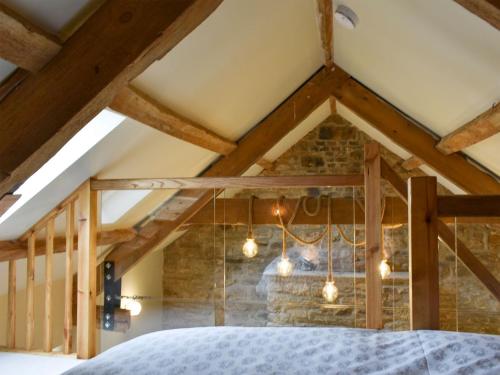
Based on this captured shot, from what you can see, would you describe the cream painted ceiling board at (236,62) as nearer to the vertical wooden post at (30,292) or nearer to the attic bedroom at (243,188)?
the attic bedroom at (243,188)

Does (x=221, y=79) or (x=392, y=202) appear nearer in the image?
(x=221, y=79)

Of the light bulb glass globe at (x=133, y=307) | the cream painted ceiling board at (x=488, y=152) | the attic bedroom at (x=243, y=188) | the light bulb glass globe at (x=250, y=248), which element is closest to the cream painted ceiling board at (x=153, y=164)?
the attic bedroom at (x=243, y=188)

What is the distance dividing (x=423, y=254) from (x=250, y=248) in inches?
100

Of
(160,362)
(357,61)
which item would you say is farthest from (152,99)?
(357,61)

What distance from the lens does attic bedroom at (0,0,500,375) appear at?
142cm

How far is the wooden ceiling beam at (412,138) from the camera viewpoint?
3.76 m

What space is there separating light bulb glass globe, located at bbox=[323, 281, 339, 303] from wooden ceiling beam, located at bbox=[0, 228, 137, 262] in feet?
6.23

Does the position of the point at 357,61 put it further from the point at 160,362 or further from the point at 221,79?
the point at 160,362

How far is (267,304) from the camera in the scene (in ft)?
13.6

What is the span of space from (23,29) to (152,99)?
3.68 feet

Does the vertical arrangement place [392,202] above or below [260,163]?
below

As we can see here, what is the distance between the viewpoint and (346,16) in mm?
2689

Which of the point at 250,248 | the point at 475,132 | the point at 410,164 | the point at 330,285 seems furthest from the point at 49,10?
the point at 410,164

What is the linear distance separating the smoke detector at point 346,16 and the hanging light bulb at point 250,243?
1.77 m
